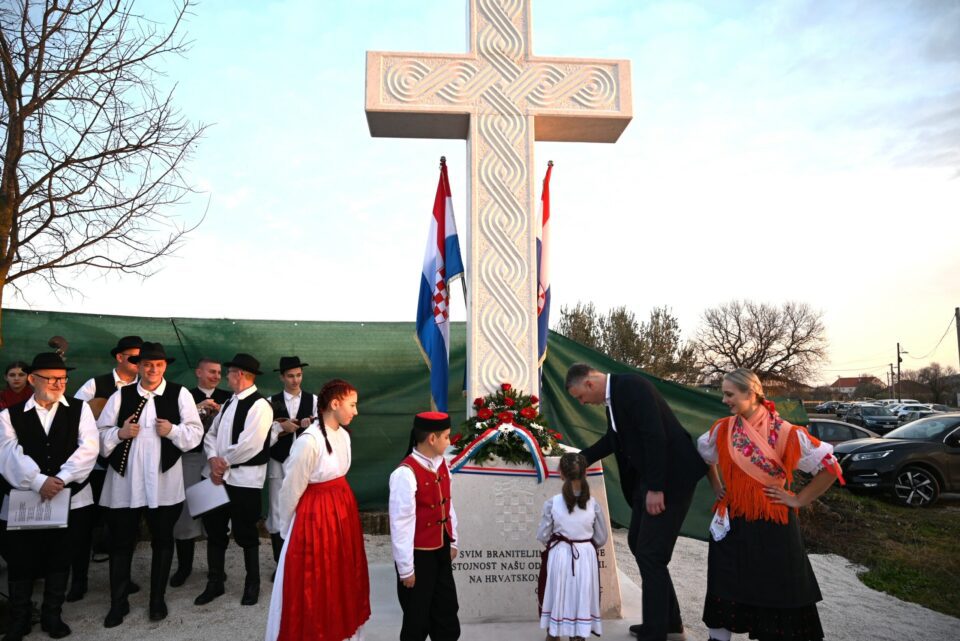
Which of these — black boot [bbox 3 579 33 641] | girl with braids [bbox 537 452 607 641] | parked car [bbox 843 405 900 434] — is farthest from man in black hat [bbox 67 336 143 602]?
parked car [bbox 843 405 900 434]

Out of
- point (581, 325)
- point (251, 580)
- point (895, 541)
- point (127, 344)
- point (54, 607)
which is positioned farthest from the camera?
point (581, 325)

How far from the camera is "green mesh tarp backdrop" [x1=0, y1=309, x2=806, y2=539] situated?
22.5ft

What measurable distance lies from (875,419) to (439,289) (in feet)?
97.8

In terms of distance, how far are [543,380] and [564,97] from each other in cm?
327

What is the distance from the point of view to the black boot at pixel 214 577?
4.90 meters

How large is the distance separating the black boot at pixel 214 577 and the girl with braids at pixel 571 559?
2.55m

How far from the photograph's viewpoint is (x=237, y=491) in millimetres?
5094

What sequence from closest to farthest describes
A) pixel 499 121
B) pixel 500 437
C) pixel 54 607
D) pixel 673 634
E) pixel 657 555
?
pixel 657 555 → pixel 673 634 → pixel 54 607 → pixel 500 437 → pixel 499 121

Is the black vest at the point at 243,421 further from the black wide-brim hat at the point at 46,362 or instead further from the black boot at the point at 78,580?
the black boot at the point at 78,580

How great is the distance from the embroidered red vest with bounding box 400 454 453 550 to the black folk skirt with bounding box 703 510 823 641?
1.54m

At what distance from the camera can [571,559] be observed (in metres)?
3.88

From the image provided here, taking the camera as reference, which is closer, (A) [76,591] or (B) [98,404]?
(A) [76,591]

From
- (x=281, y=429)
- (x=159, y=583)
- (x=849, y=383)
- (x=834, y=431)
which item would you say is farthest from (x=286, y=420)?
(x=849, y=383)

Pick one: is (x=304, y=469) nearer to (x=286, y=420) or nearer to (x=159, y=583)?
(x=159, y=583)
